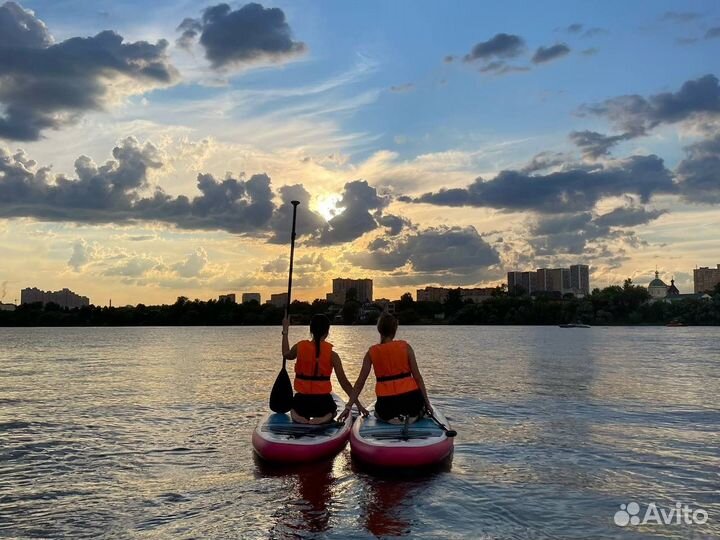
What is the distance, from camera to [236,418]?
830 inches

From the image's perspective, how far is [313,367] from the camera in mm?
13461

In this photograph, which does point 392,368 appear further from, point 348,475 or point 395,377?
point 348,475

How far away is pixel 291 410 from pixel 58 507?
4756mm

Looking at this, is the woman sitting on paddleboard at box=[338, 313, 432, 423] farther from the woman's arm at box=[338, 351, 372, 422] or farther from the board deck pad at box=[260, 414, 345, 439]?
the board deck pad at box=[260, 414, 345, 439]

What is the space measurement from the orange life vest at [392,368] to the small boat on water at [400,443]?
0.69 m

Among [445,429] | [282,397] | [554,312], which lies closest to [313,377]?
[282,397]

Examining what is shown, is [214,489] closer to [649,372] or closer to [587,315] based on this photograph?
[649,372]

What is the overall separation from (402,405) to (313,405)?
185 centimetres

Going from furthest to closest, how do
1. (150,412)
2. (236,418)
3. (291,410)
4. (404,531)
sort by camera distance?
(150,412) < (236,418) < (291,410) < (404,531)

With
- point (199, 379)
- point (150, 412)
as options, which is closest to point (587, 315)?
point (199, 379)

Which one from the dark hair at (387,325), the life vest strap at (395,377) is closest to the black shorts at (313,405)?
the life vest strap at (395,377)

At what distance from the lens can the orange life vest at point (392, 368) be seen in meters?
12.9

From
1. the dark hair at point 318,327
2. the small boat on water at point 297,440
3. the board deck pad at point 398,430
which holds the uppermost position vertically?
the dark hair at point 318,327

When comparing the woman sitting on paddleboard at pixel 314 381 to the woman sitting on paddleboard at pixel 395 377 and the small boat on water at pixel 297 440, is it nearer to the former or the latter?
the small boat on water at pixel 297 440
